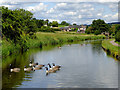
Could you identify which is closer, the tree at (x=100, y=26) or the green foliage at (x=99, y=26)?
the green foliage at (x=99, y=26)

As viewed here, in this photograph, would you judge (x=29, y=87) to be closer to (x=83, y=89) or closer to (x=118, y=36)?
(x=83, y=89)

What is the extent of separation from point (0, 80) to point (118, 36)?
46975 mm

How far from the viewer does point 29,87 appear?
2350 cm

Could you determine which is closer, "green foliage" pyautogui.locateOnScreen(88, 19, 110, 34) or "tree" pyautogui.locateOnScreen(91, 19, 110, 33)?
"green foliage" pyautogui.locateOnScreen(88, 19, 110, 34)

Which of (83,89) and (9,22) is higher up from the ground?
(9,22)

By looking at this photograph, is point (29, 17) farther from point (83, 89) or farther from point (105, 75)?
point (83, 89)

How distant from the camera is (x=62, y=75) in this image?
94.7ft

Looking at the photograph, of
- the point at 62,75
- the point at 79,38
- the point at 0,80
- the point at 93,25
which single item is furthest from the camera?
the point at 93,25

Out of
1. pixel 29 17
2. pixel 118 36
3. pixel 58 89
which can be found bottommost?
pixel 58 89

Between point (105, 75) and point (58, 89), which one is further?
point (105, 75)

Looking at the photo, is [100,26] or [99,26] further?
[99,26]

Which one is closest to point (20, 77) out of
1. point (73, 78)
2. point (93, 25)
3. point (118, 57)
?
point (73, 78)

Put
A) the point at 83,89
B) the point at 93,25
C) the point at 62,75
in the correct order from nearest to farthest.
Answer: the point at 83,89, the point at 62,75, the point at 93,25

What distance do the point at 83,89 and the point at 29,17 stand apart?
56.1 meters
